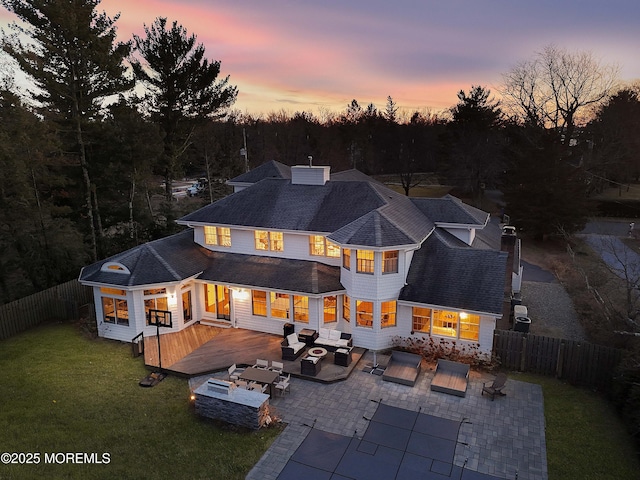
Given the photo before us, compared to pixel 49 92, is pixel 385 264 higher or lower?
lower

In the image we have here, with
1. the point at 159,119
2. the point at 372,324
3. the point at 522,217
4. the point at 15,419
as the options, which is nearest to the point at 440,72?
the point at 522,217

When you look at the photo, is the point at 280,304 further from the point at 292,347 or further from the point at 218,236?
the point at 218,236

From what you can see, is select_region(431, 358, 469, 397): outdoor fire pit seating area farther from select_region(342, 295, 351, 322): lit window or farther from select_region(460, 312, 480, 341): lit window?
select_region(342, 295, 351, 322): lit window

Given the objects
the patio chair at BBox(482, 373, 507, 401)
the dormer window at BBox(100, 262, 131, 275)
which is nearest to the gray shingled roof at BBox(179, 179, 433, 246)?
the dormer window at BBox(100, 262, 131, 275)

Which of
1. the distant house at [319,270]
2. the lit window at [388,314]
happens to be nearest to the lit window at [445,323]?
the distant house at [319,270]

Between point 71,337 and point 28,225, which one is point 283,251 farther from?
point 28,225

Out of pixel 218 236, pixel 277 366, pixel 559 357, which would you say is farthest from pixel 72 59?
pixel 559 357

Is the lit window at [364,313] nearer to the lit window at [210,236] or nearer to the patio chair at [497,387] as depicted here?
the patio chair at [497,387]
